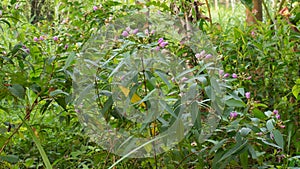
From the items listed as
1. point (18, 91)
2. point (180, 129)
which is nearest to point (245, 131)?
point (180, 129)

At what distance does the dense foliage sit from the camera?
1095mm

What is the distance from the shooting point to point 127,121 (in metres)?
1.13

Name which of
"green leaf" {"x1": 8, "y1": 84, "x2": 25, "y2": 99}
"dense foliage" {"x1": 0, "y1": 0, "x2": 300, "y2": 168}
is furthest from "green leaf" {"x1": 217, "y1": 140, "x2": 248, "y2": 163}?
"green leaf" {"x1": 8, "y1": 84, "x2": 25, "y2": 99}

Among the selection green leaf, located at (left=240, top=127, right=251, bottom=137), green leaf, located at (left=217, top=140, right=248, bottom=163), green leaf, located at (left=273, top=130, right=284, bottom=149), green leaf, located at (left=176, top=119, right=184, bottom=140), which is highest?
green leaf, located at (left=176, top=119, right=184, bottom=140)

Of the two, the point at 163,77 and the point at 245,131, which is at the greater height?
the point at 163,77

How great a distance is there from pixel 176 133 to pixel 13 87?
16.2 inches

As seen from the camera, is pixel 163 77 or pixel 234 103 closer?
pixel 163 77

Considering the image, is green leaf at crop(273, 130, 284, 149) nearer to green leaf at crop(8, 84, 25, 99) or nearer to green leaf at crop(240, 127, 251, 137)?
green leaf at crop(240, 127, 251, 137)

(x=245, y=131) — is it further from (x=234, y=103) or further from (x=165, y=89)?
(x=165, y=89)

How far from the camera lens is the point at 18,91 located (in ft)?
3.57

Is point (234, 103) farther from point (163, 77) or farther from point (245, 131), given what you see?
point (163, 77)

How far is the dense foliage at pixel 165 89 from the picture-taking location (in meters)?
1.09

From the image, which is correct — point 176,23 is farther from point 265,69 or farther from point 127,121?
point 265,69

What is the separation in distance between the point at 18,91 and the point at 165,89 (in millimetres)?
359
